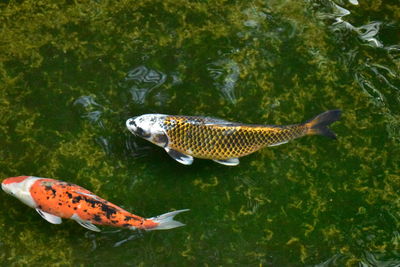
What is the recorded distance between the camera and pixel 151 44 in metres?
4.25

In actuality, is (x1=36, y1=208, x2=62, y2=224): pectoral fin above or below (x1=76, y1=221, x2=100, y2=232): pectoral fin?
above

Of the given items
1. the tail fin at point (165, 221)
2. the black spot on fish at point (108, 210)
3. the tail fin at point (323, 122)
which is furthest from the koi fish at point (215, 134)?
the black spot on fish at point (108, 210)

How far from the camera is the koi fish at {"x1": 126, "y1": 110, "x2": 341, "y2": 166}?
11.8 ft

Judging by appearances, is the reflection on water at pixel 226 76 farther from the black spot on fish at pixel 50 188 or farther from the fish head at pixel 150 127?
the black spot on fish at pixel 50 188

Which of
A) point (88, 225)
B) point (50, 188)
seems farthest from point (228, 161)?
point (50, 188)

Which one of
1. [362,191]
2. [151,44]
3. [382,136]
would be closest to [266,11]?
[151,44]

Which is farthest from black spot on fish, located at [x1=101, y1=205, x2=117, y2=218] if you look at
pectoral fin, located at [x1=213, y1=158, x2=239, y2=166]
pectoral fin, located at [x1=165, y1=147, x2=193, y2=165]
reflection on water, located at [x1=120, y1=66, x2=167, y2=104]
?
reflection on water, located at [x1=120, y1=66, x2=167, y2=104]

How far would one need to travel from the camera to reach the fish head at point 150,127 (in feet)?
12.0

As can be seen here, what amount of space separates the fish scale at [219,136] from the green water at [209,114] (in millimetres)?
259

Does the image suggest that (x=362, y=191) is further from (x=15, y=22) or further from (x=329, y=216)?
(x=15, y=22)

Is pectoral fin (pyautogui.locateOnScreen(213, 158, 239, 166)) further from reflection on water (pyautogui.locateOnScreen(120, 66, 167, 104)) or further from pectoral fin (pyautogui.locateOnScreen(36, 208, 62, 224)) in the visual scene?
pectoral fin (pyautogui.locateOnScreen(36, 208, 62, 224))

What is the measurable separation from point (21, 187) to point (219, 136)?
4.21 ft

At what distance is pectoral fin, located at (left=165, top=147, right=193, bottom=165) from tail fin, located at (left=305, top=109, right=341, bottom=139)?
31.9 inches

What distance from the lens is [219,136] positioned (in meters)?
3.60
